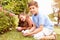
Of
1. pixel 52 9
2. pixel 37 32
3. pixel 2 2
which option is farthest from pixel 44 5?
pixel 2 2

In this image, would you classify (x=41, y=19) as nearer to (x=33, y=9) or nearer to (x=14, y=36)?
(x=33, y=9)

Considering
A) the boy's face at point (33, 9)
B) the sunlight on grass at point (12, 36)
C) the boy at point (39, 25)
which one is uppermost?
the boy's face at point (33, 9)

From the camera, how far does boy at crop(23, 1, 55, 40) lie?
1.13 m

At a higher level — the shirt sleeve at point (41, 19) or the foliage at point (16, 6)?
the foliage at point (16, 6)

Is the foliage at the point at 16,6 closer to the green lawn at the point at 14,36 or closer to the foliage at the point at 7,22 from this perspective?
the foliage at the point at 7,22

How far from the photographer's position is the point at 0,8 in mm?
1153

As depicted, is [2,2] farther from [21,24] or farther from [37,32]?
[37,32]

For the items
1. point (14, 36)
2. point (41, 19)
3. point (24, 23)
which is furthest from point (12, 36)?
point (41, 19)

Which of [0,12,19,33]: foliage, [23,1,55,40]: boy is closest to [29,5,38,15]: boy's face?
[23,1,55,40]: boy

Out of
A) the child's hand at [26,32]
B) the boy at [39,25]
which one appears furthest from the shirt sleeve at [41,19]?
the child's hand at [26,32]

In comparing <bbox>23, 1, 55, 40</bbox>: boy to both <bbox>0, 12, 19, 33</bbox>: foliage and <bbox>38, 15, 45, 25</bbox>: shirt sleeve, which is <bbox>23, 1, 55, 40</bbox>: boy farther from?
<bbox>0, 12, 19, 33</bbox>: foliage

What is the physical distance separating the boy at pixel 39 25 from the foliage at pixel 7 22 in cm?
11

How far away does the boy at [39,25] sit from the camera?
1126mm

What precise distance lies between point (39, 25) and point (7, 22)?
226mm
